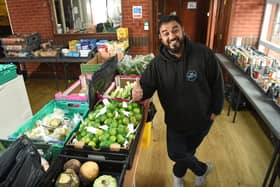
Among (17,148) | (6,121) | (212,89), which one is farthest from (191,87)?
(6,121)

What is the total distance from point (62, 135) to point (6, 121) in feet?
4.85

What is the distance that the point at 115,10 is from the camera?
17.0ft

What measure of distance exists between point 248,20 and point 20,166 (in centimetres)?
415

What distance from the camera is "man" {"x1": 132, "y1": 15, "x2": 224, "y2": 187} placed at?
155 cm

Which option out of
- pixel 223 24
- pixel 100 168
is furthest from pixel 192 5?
pixel 100 168

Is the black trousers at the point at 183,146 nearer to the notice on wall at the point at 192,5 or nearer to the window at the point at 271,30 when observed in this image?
the window at the point at 271,30

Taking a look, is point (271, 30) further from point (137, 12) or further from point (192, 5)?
point (192, 5)

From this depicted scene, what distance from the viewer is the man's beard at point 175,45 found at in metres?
1.52

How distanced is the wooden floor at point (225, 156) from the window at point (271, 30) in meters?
1.15

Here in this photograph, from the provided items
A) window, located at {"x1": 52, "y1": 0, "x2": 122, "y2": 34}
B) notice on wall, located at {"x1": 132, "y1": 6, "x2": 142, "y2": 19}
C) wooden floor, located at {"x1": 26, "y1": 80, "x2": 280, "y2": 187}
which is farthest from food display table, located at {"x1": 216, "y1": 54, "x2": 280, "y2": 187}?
window, located at {"x1": 52, "y1": 0, "x2": 122, "y2": 34}

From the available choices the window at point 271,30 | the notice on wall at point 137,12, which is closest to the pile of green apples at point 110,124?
the window at point 271,30

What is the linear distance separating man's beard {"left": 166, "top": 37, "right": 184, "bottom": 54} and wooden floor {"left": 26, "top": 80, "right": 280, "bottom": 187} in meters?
1.38

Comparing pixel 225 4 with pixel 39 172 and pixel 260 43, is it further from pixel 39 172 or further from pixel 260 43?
pixel 39 172

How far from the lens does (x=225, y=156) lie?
2561mm
